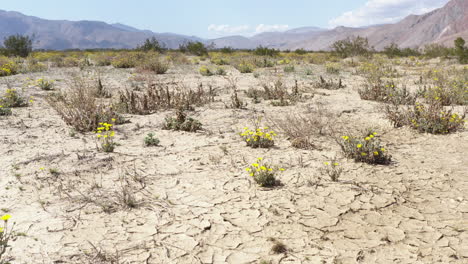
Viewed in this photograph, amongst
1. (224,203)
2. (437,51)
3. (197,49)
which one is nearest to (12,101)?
(224,203)

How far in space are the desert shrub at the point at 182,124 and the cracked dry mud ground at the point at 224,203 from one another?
45 cm

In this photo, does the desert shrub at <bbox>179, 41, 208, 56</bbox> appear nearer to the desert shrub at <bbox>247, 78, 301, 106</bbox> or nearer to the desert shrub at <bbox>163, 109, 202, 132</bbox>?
the desert shrub at <bbox>247, 78, 301, 106</bbox>

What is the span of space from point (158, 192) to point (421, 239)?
2664mm

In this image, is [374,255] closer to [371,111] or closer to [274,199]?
[274,199]

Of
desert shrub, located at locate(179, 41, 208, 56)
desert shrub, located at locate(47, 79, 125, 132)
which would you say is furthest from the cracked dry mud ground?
desert shrub, located at locate(179, 41, 208, 56)

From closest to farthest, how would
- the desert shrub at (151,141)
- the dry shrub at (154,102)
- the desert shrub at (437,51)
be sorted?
the desert shrub at (151,141) → the dry shrub at (154,102) → the desert shrub at (437,51)

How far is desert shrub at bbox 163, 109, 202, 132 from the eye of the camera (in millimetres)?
6066

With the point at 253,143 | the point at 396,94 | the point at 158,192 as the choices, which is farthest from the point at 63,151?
A: the point at 396,94

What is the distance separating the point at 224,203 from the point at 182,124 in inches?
112

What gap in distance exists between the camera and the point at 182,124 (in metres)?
6.09

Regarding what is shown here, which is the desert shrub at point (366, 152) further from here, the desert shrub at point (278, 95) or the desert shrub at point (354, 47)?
the desert shrub at point (354, 47)

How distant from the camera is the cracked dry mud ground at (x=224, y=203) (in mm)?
2730

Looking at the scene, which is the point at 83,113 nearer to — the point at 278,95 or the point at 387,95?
the point at 278,95

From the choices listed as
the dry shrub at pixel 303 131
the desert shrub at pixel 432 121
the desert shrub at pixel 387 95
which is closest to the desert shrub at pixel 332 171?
the dry shrub at pixel 303 131
